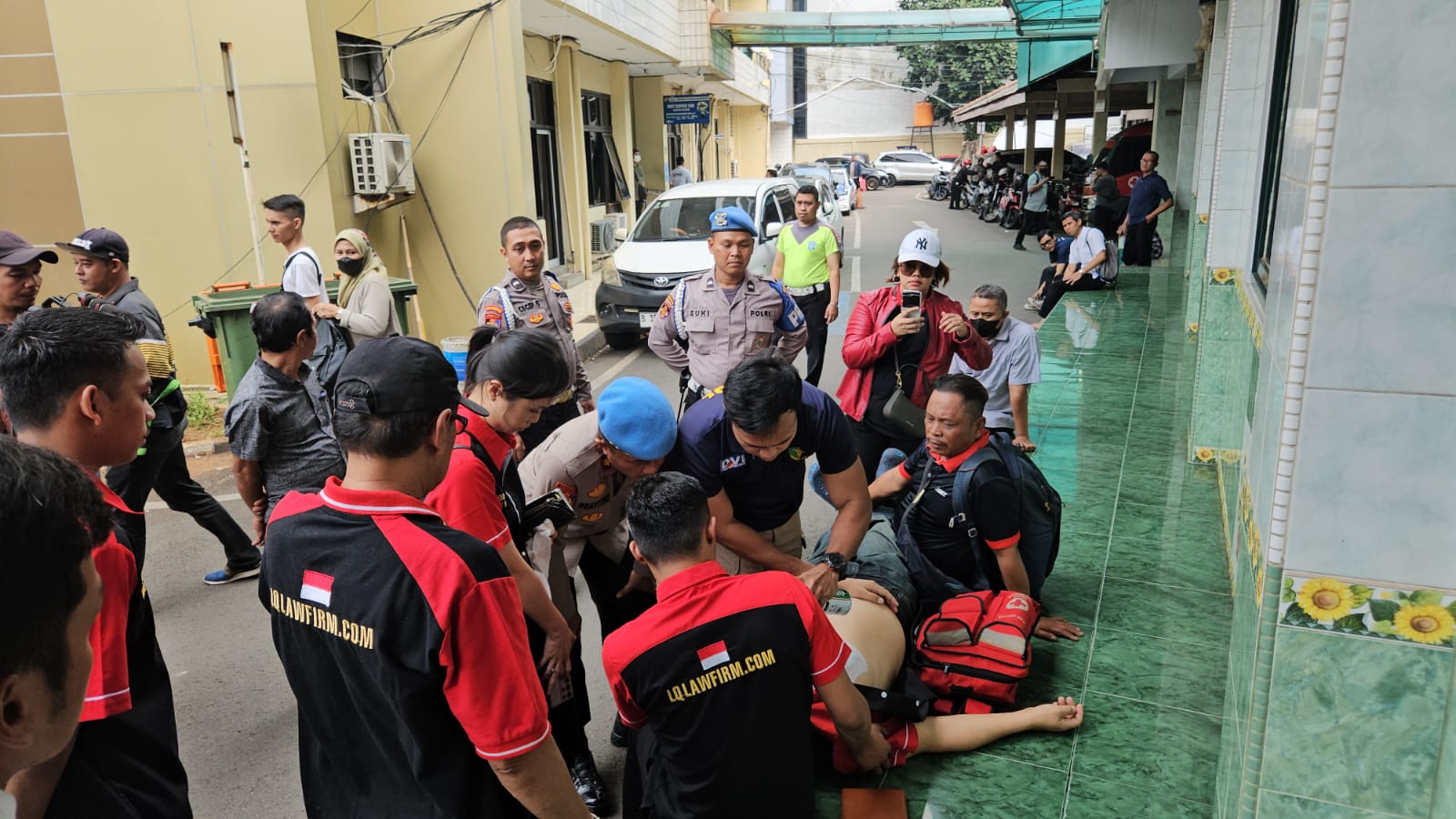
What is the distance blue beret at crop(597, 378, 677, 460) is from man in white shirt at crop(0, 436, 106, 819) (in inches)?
69.7

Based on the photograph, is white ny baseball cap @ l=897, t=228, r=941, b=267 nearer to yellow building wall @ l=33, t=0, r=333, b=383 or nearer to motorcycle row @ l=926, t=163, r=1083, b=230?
yellow building wall @ l=33, t=0, r=333, b=383

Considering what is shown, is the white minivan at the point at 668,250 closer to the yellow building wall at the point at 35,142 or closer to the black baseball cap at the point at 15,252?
the yellow building wall at the point at 35,142

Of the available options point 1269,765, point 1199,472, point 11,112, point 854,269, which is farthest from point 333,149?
point 854,269

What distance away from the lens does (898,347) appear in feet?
15.2

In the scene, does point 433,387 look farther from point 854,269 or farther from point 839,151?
point 839,151

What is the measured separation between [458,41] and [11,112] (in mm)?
3987

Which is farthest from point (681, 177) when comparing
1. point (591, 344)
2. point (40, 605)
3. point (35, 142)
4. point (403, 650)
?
point (40, 605)

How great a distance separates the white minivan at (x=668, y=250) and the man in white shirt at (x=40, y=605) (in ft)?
27.4

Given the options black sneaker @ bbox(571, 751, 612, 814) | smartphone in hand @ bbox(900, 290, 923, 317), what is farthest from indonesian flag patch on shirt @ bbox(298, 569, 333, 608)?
smartphone in hand @ bbox(900, 290, 923, 317)

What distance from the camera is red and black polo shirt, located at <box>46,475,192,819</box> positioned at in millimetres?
1717

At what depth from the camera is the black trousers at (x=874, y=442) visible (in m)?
4.67

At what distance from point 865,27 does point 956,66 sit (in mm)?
26208

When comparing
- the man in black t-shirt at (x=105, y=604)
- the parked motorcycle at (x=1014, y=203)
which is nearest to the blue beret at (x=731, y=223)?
the man in black t-shirt at (x=105, y=604)

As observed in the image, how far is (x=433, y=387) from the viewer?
1888 millimetres
